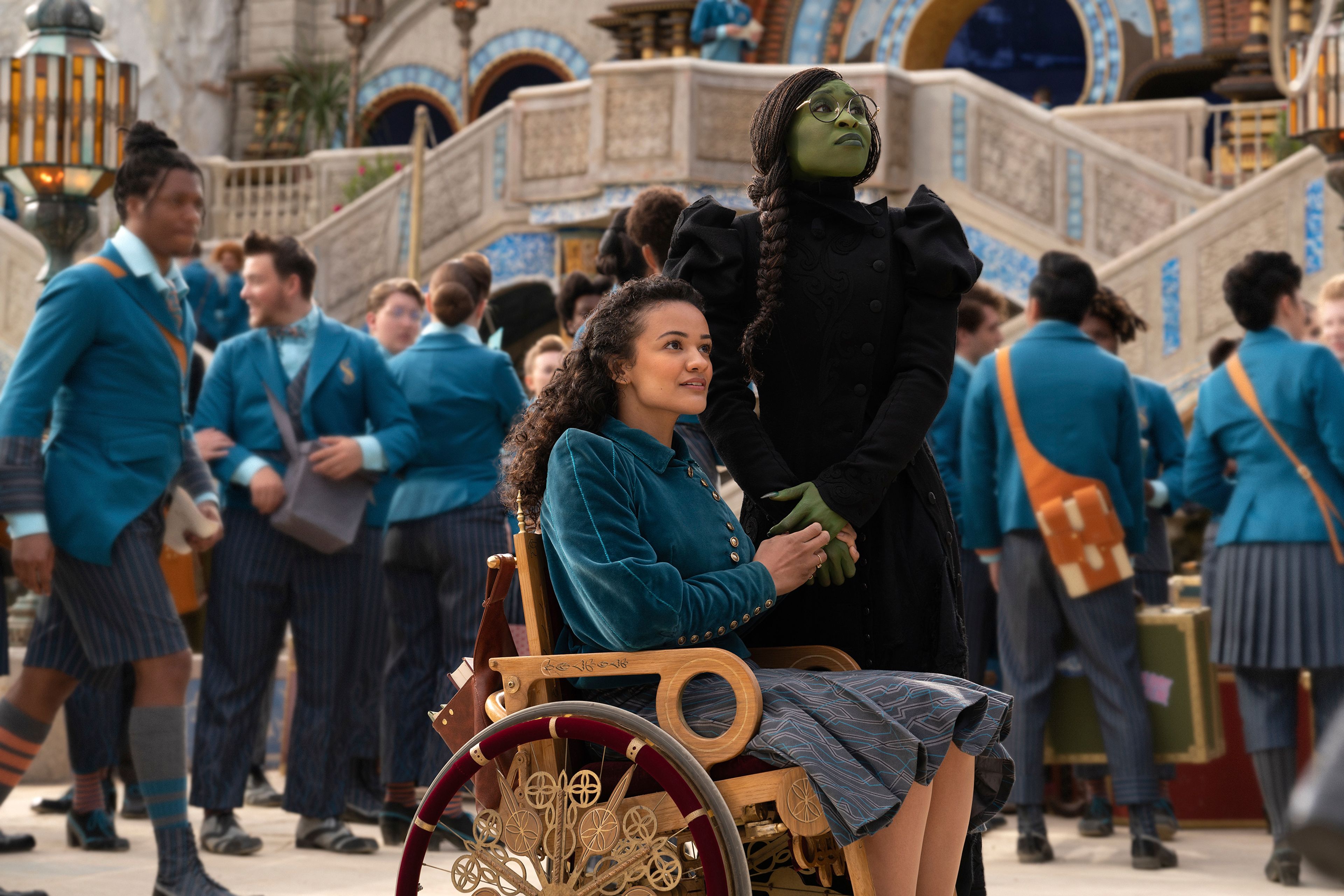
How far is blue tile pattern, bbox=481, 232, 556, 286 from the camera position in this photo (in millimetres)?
14414

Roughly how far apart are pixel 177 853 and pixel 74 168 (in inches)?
143

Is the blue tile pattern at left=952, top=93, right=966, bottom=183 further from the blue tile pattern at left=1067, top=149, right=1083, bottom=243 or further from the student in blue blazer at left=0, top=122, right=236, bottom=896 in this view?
the student in blue blazer at left=0, top=122, right=236, bottom=896

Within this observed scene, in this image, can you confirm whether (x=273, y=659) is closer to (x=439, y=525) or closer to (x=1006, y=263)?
(x=439, y=525)

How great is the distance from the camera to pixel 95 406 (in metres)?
4.15

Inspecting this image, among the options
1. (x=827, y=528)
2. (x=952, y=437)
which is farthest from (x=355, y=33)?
(x=827, y=528)

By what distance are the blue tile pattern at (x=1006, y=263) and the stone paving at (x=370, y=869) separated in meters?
7.73

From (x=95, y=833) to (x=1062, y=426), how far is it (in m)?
3.13

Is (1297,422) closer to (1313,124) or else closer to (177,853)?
(1313,124)

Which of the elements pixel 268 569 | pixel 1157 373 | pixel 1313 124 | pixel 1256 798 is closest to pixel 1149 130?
pixel 1157 373

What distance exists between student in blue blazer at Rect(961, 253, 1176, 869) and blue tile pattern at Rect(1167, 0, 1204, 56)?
13.3 metres

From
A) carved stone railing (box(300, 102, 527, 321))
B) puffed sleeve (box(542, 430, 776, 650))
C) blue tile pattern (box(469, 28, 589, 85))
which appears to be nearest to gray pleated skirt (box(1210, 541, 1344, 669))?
puffed sleeve (box(542, 430, 776, 650))

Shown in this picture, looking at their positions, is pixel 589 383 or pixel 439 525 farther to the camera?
pixel 439 525

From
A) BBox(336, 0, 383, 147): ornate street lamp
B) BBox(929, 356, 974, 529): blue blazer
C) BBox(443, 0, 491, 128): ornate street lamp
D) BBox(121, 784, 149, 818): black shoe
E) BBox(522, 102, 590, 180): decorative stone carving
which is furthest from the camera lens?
BBox(443, 0, 491, 128): ornate street lamp

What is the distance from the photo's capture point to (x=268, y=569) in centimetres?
501
